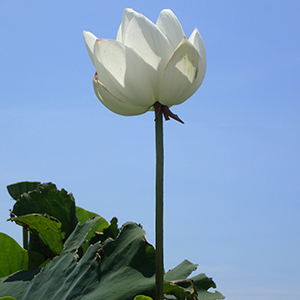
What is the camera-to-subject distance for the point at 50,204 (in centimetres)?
99

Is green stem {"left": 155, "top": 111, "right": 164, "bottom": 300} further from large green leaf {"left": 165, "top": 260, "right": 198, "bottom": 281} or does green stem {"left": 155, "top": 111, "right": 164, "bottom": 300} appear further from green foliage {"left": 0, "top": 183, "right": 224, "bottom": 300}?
large green leaf {"left": 165, "top": 260, "right": 198, "bottom": 281}

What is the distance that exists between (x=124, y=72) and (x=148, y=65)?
4 cm

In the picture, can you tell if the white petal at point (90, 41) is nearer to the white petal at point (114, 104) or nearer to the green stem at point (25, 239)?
the white petal at point (114, 104)

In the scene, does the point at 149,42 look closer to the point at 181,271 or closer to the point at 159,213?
the point at 159,213

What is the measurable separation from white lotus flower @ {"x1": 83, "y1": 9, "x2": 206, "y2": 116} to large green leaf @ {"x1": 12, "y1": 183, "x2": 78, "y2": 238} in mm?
A: 358

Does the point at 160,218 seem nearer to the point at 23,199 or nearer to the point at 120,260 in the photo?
the point at 120,260

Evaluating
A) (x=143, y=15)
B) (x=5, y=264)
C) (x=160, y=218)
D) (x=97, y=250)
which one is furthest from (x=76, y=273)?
(x=143, y=15)

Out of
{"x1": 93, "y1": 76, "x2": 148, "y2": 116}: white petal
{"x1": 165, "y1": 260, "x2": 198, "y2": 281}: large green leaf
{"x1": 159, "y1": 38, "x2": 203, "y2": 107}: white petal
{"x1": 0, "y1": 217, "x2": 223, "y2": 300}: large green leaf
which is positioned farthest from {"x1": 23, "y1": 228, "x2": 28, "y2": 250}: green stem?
{"x1": 159, "y1": 38, "x2": 203, "y2": 107}: white petal

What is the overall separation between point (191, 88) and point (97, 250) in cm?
35

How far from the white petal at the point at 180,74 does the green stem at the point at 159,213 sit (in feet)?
0.15

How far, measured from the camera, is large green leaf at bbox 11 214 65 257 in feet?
2.83

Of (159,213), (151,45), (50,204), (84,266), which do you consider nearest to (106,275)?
(84,266)

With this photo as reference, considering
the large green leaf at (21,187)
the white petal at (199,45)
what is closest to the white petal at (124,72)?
the white petal at (199,45)

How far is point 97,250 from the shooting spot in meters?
0.75
